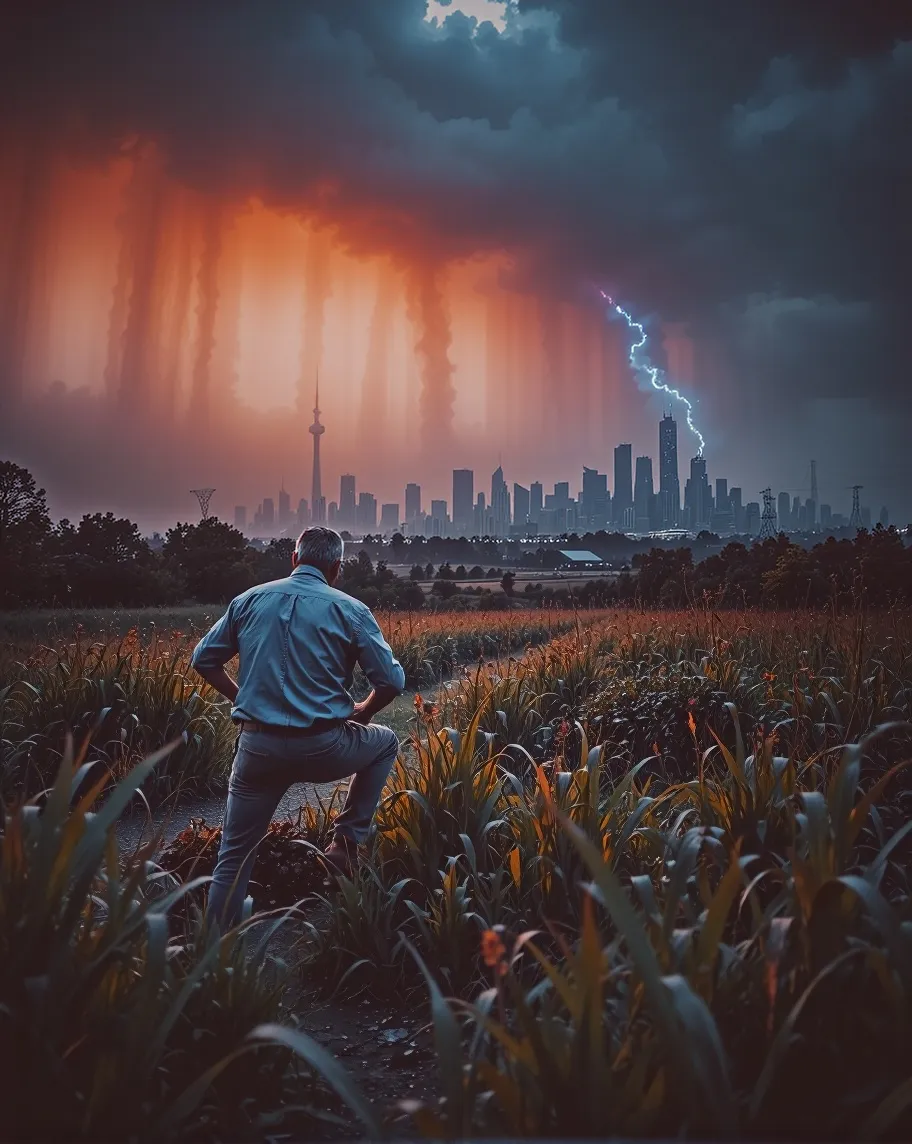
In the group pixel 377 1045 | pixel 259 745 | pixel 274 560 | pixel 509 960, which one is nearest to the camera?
pixel 509 960

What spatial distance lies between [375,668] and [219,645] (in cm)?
79

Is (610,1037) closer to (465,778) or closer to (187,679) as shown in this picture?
(465,778)

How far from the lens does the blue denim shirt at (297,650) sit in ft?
12.2

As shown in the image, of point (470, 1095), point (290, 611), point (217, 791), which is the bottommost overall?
point (217, 791)

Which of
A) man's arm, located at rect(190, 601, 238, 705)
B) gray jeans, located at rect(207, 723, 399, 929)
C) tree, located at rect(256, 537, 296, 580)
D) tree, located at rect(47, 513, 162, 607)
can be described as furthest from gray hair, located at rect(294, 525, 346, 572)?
tree, located at rect(256, 537, 296, 580)

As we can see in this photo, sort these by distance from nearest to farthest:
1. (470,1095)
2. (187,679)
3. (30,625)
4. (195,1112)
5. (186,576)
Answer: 1. (470,1095)
2. (195,1112)
3. (187,679)
4. (30,625)
5. (186,576)

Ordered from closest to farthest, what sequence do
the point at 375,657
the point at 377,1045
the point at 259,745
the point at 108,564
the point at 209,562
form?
1. the point at 377,1045
2. the point at 259,745
3. the point at 375,657
4. the point at 108,564
5. the point at 209,562

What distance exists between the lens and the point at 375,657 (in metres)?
3.99

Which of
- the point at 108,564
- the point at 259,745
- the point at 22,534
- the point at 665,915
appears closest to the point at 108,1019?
the point at 665,915

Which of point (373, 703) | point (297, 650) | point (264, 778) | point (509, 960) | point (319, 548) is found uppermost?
point (319, 548)

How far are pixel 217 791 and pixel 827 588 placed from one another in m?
12.3

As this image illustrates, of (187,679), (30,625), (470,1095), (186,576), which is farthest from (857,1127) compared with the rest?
(186,576)

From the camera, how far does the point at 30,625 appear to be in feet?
41.4

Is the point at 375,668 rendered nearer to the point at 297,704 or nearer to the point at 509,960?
the point at 297,704
